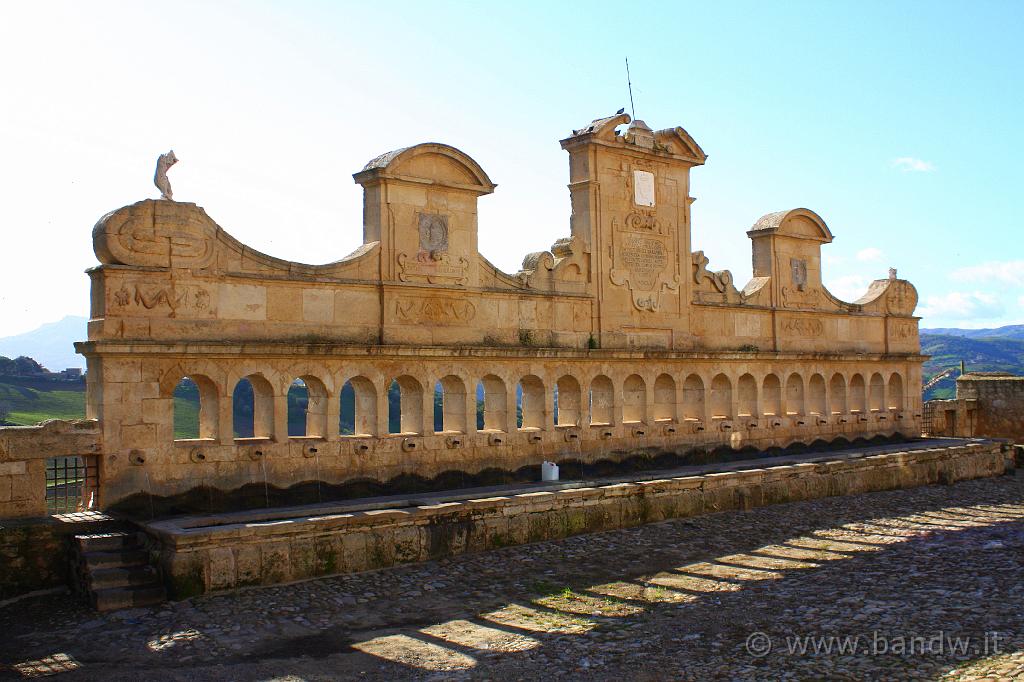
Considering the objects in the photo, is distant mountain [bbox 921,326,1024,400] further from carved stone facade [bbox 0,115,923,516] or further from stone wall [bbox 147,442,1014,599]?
stone wall [bbox 147,442,1014,599]

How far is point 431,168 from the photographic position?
47.1 feet

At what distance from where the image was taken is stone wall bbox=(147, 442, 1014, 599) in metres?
10.4

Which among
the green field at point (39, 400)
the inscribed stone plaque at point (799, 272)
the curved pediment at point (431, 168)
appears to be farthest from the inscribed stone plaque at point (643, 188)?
the green field at point (39, 400)

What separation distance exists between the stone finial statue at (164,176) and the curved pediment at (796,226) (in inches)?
488

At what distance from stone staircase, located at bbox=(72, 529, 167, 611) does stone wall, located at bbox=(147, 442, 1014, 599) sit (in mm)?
250

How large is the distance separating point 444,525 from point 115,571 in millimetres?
3911

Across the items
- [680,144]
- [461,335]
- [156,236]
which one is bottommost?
[461,335]

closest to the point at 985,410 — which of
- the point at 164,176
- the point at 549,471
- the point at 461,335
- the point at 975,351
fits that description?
the point at 549,471

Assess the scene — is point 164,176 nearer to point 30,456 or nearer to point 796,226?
point 30,456

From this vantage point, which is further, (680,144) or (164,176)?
(680,144)

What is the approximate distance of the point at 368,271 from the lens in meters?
13.8

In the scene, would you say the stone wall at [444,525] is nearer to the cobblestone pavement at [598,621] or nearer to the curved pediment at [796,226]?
the cobblestone pavement at [598,621]

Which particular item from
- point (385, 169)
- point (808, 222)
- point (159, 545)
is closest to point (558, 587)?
point (159, 545)

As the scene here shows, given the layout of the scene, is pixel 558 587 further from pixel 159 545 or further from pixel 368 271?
pixel 368 271
